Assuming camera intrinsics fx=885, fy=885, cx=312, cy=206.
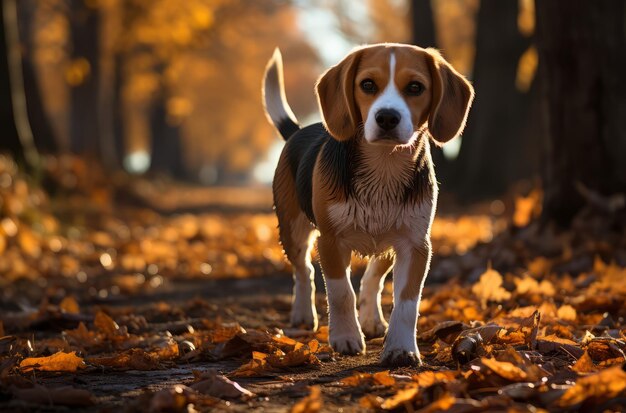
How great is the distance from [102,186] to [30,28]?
9.67m

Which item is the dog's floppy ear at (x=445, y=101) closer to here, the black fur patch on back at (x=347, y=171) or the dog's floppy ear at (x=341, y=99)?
the black fur patch on back at (x=347, y=171)

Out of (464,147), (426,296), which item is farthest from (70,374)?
(464,147)

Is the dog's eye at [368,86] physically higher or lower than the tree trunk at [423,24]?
lower

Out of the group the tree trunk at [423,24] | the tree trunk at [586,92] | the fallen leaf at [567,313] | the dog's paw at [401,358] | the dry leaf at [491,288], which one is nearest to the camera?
the dog's paw at [401,358]

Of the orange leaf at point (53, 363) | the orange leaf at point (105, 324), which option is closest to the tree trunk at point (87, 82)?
the orange leaf at point (105, 324)

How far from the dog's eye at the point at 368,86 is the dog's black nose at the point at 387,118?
0.24 m

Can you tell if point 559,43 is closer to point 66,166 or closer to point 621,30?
point 621,30

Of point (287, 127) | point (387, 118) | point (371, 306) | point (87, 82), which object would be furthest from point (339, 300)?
point (87, 82)

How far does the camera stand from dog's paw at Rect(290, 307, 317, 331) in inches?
222

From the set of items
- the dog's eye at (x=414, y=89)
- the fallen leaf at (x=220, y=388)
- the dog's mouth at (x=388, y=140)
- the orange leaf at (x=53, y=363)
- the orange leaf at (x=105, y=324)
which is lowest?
the orange leaf at (x=105, y=324)

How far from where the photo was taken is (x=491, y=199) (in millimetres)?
19141

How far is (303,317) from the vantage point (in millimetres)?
5672

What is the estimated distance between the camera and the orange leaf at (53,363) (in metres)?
3.96

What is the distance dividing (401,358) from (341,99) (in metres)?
1.31
